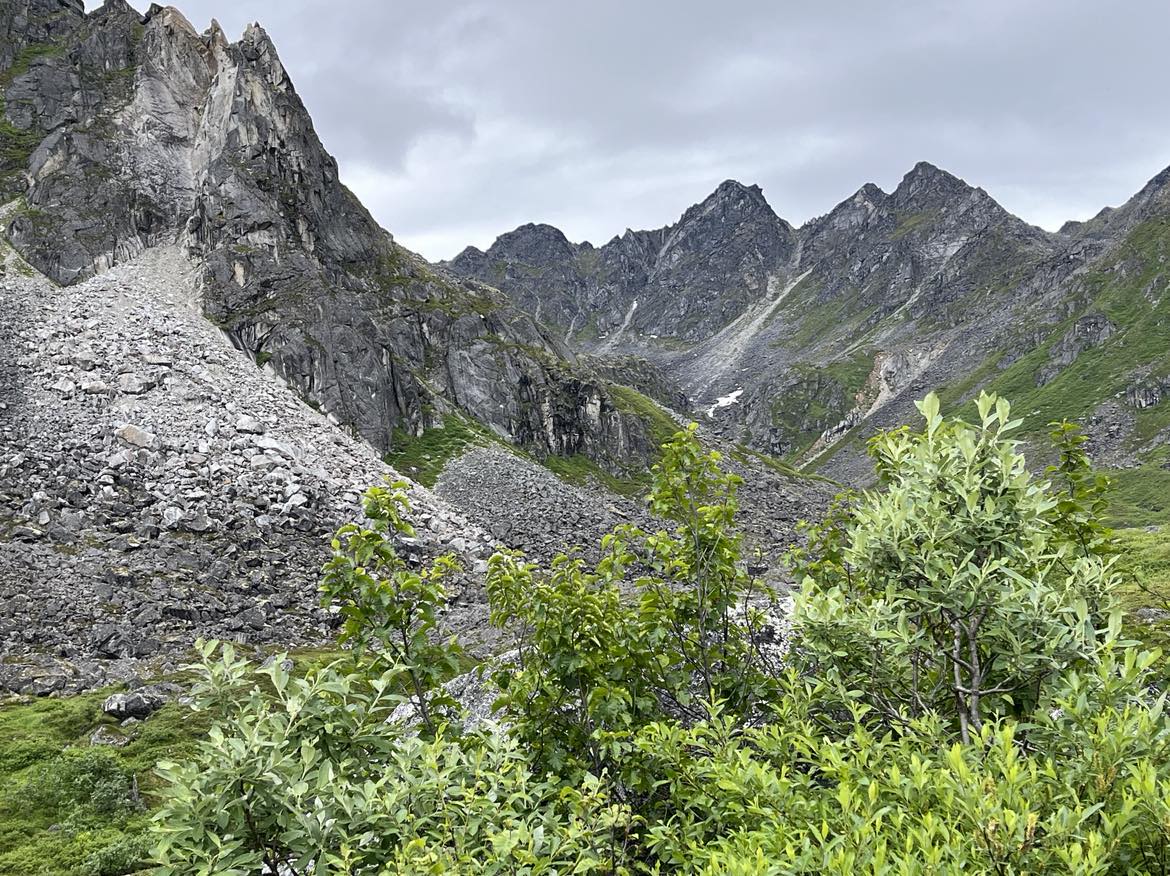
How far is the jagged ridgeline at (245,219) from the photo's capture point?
5838cm

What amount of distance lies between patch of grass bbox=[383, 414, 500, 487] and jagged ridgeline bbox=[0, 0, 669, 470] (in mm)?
1131

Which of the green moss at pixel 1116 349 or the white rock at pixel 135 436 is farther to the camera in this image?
the green moss at pixel 1116 349

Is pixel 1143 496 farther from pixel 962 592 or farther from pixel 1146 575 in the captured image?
pixel 962 592

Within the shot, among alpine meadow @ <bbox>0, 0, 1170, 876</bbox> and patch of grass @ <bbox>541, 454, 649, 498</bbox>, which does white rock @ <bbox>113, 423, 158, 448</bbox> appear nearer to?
alpine meadow @ <bbox>0, 0, 1170, 876</bbox>

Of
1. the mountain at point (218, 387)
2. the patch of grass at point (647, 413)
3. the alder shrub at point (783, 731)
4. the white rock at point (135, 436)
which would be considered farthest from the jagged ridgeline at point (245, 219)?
the alder shrub at point (783, 731)

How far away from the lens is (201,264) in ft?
199

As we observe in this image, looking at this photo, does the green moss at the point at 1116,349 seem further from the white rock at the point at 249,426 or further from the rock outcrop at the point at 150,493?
the white rock at the point at 249,426

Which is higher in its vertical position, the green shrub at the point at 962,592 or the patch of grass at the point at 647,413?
the patch of grass at the point at 647,413

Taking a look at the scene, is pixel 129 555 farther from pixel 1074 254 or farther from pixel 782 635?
pixel 1074 254

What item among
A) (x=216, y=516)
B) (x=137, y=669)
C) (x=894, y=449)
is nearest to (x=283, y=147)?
(x=216, y=516)

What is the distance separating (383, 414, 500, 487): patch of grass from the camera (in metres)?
57.0

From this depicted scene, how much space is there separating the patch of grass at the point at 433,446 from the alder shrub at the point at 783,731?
164ft

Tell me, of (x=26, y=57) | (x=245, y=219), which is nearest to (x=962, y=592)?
(x=245, y=219)

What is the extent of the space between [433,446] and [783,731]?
60.1 metres
